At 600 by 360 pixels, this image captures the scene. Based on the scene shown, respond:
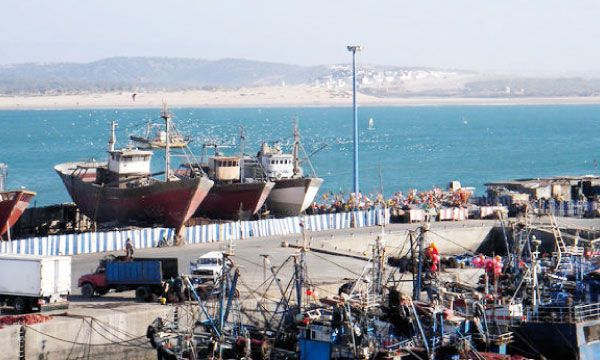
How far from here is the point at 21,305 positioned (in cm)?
3425

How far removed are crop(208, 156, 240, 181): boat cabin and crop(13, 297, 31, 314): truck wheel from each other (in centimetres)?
2358

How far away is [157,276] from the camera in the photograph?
3634 centimetres

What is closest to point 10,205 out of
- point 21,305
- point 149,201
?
point 149,201

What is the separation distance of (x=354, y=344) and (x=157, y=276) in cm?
861

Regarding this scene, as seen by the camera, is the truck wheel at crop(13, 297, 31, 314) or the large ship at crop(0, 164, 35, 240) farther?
the large ship at crop(0, 164, 35, 240)

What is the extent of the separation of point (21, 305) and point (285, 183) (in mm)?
24648

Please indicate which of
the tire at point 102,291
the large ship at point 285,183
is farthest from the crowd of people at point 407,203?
the tire at point 102,291

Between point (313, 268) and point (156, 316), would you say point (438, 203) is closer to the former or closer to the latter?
point (313, 268)

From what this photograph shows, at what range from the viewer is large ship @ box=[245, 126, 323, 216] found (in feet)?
188

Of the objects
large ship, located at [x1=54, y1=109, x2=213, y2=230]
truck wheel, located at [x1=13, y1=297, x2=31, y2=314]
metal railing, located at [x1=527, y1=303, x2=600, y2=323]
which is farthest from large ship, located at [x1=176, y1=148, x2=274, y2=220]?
metal railing, located at [x1=527, y1=303, x2=600, y2=323]

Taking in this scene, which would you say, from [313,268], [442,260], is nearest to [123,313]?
[313,268]

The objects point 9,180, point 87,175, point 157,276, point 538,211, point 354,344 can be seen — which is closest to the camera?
point 354,344

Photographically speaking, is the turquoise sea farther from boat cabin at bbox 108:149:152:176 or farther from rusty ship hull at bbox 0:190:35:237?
rusty ship hull at bbox 0:190:35:237

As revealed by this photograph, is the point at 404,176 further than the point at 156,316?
Yes
